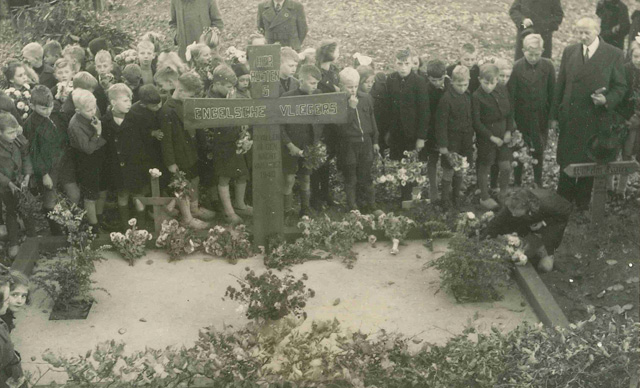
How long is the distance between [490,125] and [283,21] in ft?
12.8

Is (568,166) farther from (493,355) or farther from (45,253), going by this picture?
(45,253)

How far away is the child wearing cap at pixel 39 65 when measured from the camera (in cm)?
1090

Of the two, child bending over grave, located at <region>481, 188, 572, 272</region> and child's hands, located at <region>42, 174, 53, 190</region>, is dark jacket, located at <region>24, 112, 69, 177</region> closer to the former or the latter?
child's hands, located at <region>42, 174, 53, 190</region>

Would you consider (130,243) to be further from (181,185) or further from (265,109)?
(265,109)

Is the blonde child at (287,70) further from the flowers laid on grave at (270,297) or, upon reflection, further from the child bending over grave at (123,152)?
the flowers laid on grave at (270,297)

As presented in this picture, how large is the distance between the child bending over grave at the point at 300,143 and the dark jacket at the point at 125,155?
1.44 metres

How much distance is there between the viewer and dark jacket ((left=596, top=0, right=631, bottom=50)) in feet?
45.6

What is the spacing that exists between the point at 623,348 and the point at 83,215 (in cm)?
538

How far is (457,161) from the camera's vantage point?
10.2 meters

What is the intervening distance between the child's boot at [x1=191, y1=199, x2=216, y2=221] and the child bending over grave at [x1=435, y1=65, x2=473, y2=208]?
2.56 m

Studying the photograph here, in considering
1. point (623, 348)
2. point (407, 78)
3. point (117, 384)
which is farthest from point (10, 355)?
point (407, 78)

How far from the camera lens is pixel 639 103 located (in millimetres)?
10352

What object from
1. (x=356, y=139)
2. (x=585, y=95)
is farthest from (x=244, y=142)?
(x=585, y=95)

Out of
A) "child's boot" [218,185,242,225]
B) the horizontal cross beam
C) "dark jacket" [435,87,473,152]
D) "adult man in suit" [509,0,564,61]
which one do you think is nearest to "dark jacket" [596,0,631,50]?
"adult man in suit" [509,0,564,61]
